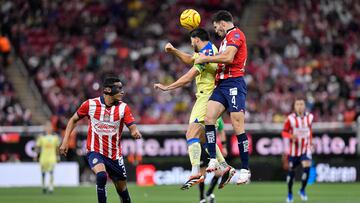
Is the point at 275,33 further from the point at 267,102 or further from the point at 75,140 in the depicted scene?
the point at 75,140

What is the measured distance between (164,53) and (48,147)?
928 cm

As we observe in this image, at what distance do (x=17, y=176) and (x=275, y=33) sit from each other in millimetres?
12005

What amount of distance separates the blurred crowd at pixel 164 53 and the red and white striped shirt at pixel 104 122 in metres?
17.5

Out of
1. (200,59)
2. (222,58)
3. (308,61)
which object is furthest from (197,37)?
(308,61)

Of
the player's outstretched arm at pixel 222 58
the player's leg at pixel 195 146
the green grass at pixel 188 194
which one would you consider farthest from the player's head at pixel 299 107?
the player's outstretched arm at pixel 222 58

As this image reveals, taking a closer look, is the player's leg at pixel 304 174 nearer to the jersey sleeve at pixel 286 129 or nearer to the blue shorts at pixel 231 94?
the jersey sleeve at pixel 286 129

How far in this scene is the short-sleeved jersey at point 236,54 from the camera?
16359 mm

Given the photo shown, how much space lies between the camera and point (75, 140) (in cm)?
3266

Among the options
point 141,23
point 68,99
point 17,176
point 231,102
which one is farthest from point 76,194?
point 141,23

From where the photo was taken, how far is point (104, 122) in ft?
52.6

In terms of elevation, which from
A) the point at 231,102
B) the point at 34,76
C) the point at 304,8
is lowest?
the point at 231,102

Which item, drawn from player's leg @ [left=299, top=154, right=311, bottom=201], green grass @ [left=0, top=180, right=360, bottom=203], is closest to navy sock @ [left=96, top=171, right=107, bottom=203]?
green grass @ [left=0, top=180, right=360, bottom=203]

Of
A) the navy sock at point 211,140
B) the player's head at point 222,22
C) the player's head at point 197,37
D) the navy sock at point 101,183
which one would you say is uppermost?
the player's head at point 222,22

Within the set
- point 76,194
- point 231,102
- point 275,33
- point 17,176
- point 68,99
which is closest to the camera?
point 231,102
